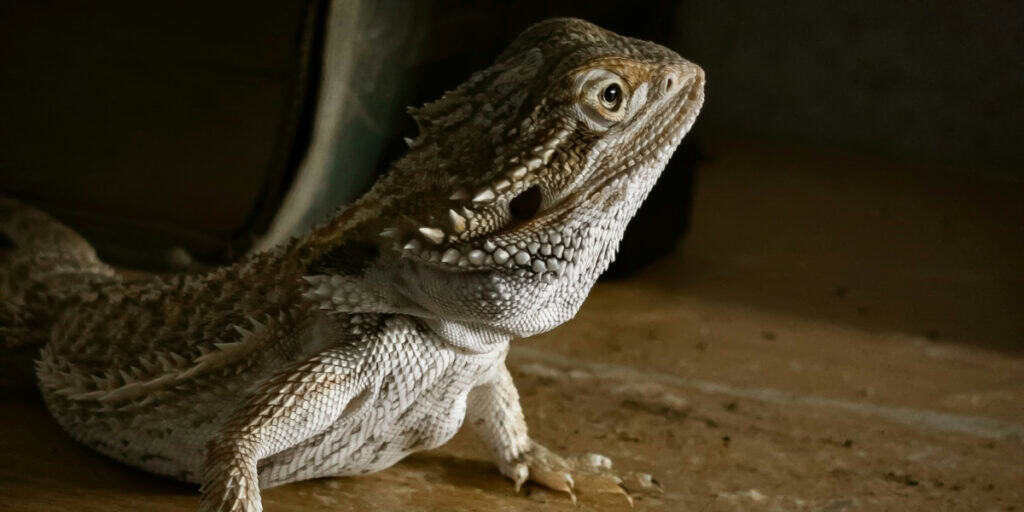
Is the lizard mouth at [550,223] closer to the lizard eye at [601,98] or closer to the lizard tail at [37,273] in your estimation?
the lizard eye at [601,98]

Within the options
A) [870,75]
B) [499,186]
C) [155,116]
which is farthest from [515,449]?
[870,75]

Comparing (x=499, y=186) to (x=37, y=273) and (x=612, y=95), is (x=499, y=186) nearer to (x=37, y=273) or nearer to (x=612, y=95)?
(x=612, y=95)

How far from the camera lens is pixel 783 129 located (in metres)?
5.34

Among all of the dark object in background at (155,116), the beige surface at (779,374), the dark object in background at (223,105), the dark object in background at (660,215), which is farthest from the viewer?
the dark object in background at (660,215)

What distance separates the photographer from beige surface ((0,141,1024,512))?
3045 mm

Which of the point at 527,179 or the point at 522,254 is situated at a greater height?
the point at 527,179

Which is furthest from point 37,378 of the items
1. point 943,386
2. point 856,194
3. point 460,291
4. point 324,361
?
point 856,194

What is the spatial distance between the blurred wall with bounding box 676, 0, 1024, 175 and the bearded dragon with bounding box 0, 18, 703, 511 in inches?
87.3

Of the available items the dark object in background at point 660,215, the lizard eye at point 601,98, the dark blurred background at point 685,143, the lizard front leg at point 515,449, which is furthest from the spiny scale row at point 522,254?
the dark object in background at point 660,215

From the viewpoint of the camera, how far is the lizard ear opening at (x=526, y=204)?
7.82 ft

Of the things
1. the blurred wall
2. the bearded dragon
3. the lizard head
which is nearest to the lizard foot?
the bearded dragon

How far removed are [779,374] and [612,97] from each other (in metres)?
2.05

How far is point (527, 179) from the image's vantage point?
2.32m

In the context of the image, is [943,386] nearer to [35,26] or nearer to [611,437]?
[611,437]
